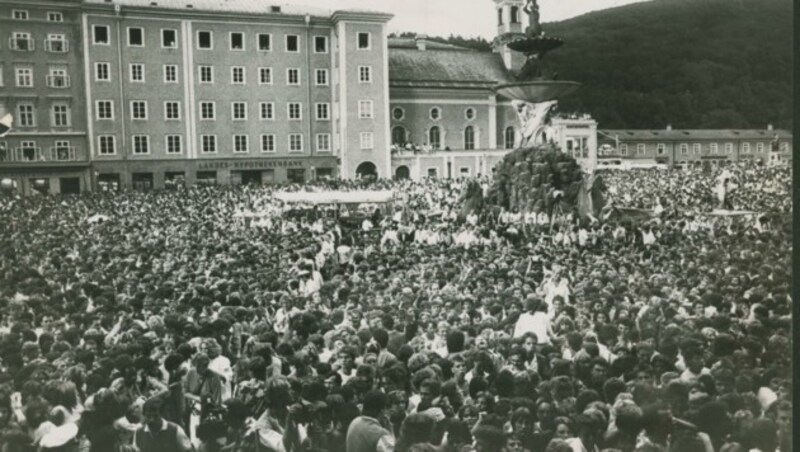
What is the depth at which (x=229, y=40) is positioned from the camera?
6384cm

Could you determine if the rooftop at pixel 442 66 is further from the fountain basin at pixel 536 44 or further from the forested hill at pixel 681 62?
the fountain basin at pixel 536 44

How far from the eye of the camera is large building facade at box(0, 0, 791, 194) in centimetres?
5469

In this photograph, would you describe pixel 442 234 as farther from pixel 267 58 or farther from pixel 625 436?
pixel 267 58

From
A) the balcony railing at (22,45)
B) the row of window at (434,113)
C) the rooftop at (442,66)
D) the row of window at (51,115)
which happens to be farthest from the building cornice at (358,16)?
the balcony railing at (22,45)

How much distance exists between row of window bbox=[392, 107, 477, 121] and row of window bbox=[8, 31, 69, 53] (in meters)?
32.1

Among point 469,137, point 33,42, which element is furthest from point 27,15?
point 469,137

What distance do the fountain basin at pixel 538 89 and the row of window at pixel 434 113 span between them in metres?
35.9

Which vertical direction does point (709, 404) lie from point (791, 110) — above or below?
below

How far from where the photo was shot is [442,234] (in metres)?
30.9

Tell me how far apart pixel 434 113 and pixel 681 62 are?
3131 centimetres

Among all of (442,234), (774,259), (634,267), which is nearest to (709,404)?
(774,259)

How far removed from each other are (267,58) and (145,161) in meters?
14.2

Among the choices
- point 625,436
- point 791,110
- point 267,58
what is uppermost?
point 267,58

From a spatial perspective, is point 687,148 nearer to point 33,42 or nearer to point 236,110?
point 236,110
